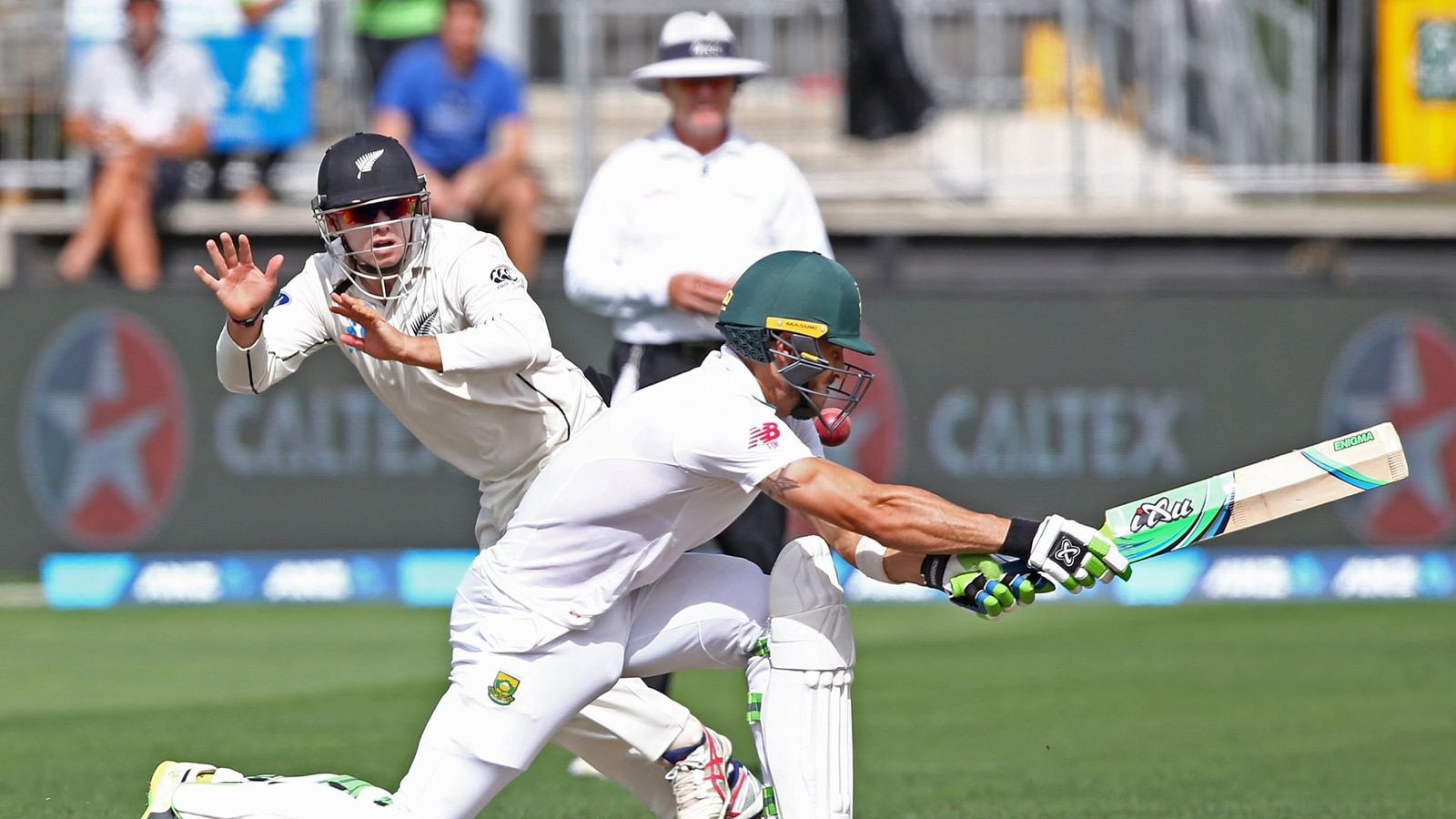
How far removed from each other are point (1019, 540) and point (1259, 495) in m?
0.62

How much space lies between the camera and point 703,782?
520cm

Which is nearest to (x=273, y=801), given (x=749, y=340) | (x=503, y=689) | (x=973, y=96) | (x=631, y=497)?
(x=503, y=689)

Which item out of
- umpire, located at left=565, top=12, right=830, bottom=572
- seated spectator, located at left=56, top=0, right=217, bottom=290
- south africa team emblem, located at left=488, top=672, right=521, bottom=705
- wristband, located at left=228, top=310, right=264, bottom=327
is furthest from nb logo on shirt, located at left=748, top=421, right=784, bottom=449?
seated spectator, located at left=56, top=0, right=217, bottom=290

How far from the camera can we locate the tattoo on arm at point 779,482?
4332mm

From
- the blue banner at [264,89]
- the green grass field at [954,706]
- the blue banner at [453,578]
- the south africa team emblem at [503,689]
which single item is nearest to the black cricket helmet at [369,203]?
the south africa team emblem at [503,689]

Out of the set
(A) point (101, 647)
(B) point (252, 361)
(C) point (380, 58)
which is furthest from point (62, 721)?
(C) point (380, 58)

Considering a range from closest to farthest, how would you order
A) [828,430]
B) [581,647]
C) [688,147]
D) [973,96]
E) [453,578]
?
1. [581,647]
2. [828,430]
3. [688,147]
4. [453,578]
5. [973,96]

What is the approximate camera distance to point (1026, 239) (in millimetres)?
12711

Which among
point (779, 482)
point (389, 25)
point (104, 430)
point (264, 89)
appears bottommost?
point (104, 430)

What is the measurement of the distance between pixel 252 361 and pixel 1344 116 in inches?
408

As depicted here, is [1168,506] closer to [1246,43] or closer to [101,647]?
[101,647]

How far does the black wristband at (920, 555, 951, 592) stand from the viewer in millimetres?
4535

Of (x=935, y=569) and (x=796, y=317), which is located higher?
(x=796, y=317)

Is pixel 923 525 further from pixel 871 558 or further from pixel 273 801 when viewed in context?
pixel 273 801
